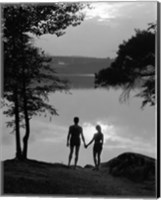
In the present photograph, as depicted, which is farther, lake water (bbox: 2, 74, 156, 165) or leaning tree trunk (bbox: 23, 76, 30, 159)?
leaning tree trunk (bbox: 23, 76, 30, 159)

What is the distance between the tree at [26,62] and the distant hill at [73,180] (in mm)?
262

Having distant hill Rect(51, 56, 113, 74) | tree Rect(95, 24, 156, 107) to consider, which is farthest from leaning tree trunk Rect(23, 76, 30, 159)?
tree Rect(95, 24, 156, 107)

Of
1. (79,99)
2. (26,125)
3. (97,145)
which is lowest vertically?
(97,145)

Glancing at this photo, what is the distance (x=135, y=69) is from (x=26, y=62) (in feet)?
5.00

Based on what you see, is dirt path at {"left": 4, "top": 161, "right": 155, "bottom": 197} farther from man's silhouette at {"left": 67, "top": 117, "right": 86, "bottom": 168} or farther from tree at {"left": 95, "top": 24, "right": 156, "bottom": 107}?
tree at {"left": 95, "top": 24, "right": 156, "bottom": 107}

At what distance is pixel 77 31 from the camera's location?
757 centimetres

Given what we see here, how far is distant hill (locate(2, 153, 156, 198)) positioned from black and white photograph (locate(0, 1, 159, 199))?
1 centimetres

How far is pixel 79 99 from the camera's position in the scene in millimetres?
7492

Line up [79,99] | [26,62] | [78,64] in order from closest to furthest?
[79,99]
[78,64]
[26,62]

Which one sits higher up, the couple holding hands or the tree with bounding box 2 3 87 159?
the tree with bounding box 2 3 87 159

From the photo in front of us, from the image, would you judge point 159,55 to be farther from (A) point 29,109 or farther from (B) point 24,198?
(B) point 24,198

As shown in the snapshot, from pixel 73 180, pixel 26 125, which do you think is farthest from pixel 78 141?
pixel 26 125

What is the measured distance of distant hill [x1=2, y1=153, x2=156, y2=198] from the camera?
7434 mm

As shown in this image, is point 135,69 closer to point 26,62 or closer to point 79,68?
point 79,68
